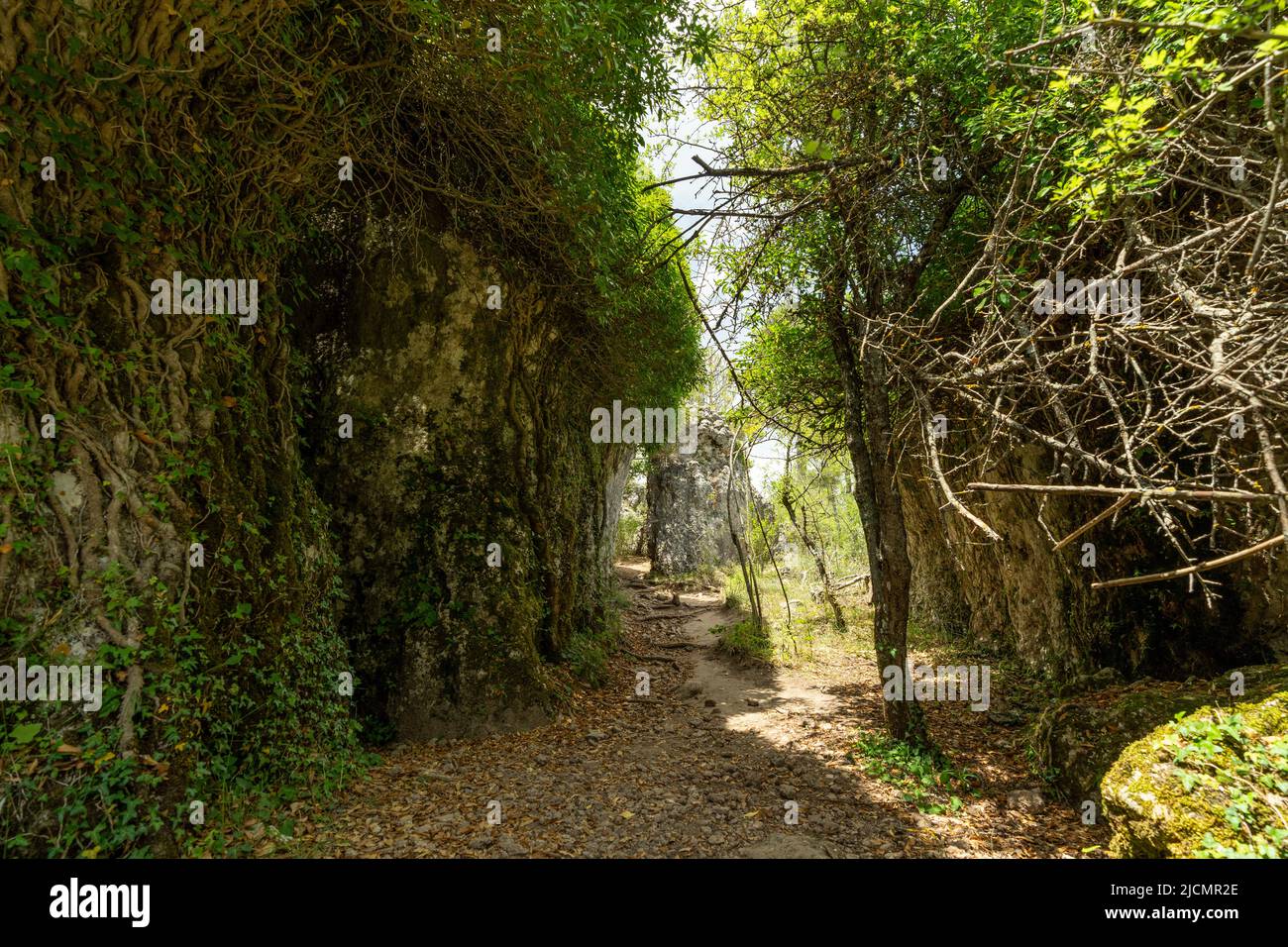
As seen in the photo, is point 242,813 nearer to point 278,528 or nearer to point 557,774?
point 278,528

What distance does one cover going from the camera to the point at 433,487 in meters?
6.32

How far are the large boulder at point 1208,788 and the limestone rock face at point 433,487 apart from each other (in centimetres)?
503

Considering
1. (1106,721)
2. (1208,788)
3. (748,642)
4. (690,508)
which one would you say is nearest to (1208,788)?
(1208,788)

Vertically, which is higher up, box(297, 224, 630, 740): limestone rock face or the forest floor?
box(297, 224, 630, 740): limestone rock face

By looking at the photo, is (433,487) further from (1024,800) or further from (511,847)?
(1024,800)

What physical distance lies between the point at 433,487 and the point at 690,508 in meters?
14.3

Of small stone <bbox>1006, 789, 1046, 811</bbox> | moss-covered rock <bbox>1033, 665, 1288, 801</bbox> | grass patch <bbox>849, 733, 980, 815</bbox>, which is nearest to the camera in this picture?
moss-covered rock <bbox>1033, 665, 1288, 801</bbox>

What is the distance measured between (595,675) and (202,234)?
6.49 m

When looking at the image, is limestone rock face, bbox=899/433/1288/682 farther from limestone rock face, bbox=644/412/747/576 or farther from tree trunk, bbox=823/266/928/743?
limestone rock face, bbox=644/412/747/576

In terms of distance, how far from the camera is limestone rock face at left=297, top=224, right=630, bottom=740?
19.5 ft

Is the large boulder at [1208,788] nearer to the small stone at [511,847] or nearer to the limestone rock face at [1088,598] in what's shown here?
the limestone rock face at [1088,598]

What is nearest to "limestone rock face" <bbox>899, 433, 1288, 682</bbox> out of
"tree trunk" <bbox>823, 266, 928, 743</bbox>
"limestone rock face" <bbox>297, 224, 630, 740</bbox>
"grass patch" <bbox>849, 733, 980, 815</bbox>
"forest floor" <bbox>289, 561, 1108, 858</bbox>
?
Answer: "tree trunk" <bbox>823, 266, 928, 743</bbox>

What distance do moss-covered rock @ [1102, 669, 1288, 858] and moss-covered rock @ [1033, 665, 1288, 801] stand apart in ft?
2.59

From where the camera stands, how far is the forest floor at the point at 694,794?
4113 millimetres
